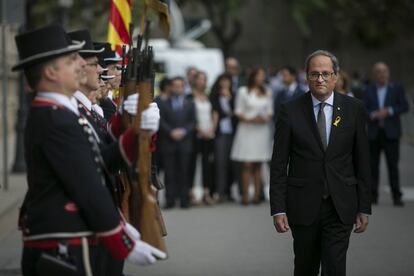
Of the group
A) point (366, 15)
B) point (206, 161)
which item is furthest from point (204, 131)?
point (366, 15)

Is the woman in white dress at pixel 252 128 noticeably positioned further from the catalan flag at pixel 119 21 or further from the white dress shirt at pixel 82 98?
the white dress shirt at pixel 82 98

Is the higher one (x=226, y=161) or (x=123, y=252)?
(x=123, y=252)

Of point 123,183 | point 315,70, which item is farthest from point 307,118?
point 123,183

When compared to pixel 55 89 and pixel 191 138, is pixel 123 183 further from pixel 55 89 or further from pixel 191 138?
pixel 191 138

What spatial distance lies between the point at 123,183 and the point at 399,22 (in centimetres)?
3947

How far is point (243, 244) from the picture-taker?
452 inches

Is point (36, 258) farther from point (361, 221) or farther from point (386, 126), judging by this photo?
point (386, 126)

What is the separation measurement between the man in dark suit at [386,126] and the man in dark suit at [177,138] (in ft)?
8.10

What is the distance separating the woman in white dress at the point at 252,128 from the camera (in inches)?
599

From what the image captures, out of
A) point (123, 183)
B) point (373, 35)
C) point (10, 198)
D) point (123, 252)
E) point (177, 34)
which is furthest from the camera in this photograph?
point (373, 35)

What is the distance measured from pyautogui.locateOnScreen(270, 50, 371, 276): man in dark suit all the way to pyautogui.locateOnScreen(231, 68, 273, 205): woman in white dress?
26.4 ft

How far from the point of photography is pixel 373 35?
50312mm

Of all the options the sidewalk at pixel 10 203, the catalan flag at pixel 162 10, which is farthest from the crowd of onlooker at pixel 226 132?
the catalan flag at pixel 162 10

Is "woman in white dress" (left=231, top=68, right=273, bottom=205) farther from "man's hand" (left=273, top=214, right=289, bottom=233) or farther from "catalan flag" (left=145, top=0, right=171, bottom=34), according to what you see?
"catalan flag" (left=145, top=0, right=171, bottom=34)
